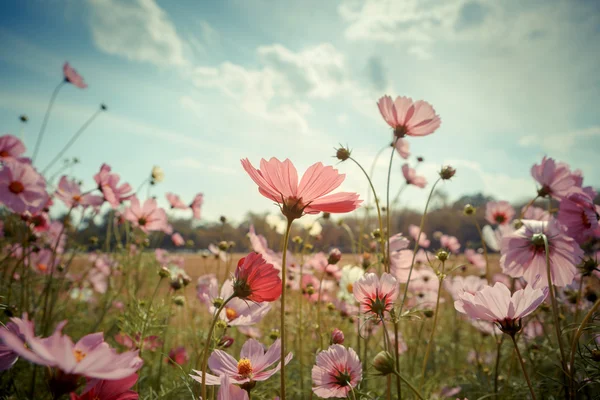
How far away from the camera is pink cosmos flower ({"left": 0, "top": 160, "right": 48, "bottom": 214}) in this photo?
0.94 m

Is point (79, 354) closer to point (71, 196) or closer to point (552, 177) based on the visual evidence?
point (552, 177)

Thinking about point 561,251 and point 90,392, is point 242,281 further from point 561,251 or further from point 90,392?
point 561,251

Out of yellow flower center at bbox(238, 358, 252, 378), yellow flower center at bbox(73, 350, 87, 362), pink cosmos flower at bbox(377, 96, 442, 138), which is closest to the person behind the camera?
yellow flower center at bbox(73, 350, 87, 362)

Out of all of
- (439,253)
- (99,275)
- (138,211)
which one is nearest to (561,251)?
(439,253)

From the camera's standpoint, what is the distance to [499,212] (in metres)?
1.35

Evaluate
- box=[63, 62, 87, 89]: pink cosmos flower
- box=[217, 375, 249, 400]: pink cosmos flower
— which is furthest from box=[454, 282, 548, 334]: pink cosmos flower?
box=[63, 62, 87, 89]: pink cosmos flower

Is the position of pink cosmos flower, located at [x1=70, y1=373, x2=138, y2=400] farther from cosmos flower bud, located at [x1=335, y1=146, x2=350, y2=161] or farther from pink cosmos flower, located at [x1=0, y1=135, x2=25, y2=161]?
pink cosmos flower, located at [x1=0, y1=135, x2=25, y2=161]

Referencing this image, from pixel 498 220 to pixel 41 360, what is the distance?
1481 mm

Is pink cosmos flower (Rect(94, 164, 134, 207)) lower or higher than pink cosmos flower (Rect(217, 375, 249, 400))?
higher

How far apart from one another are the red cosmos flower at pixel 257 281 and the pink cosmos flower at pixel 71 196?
3.52 feet

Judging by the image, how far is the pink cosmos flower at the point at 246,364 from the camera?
1.55ft

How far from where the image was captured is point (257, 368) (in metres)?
0.53

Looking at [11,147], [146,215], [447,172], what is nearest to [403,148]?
[447,172]

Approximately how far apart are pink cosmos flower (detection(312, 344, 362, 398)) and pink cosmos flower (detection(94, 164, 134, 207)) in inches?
37.9
